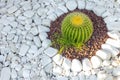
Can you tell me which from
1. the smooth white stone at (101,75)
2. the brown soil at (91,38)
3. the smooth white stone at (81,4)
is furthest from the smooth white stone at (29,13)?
the smooth white stone at (101,75)

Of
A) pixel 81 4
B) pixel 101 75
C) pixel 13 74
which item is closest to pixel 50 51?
pixel 13 74

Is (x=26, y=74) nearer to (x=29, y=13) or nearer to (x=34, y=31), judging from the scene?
(x=34, y=31)

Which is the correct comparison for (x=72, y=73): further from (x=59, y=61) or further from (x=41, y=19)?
(x=41, y=19)

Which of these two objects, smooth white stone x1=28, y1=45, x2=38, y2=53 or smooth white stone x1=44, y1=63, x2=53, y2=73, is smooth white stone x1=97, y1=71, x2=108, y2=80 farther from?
smooth white stone x1=28, y1=45, x2=38, y2=53

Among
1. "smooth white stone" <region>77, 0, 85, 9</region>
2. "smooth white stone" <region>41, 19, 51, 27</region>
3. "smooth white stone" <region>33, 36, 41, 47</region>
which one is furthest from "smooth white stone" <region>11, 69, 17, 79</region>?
"smooth white stone" <region>77, 0, 85, 9</region>

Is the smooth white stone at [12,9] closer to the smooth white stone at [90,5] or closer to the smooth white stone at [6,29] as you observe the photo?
the smooth white stone at [6,29]
